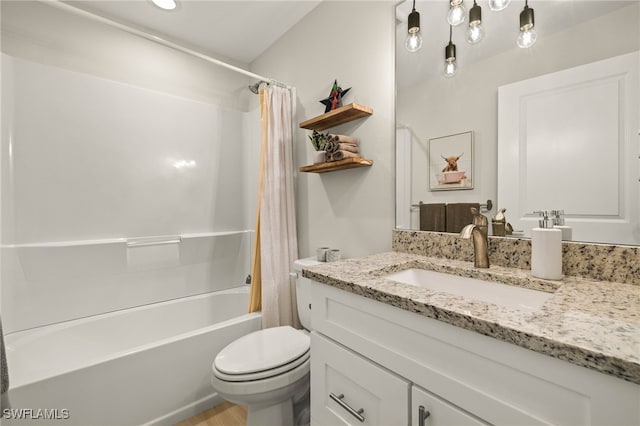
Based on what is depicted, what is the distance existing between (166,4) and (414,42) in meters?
1.65

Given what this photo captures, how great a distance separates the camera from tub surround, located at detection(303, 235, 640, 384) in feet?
1.43

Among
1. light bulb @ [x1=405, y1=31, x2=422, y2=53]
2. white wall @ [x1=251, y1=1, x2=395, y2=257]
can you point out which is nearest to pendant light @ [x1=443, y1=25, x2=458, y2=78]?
light bulb @ [x1=405, y1=31, x2=422, y2=53]

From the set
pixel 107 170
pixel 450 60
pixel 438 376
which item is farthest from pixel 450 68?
pixel 107 170

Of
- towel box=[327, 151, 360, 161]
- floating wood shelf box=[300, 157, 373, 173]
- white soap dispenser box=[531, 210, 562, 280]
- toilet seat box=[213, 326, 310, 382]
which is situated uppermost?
towel box=[327, 151, 360, 161]

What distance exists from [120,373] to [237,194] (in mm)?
1563

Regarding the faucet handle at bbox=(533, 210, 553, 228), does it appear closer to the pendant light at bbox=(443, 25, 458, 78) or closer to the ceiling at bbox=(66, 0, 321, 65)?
the pendant light at bbox=(443, 25, 458, 78)

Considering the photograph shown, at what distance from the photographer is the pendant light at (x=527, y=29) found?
3.25 ft

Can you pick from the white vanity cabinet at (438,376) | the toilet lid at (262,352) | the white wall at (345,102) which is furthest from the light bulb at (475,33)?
the toilet lid at (262,352)

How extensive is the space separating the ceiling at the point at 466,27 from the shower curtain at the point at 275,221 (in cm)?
88

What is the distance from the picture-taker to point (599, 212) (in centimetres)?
86

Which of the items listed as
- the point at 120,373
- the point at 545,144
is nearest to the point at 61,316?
the point at 120,373

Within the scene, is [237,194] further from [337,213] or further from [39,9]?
[39,9]

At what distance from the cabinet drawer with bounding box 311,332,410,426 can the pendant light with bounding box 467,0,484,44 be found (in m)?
1.29

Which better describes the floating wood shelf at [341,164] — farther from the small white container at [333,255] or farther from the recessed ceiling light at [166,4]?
the recessed ceiling light at [166,4]
